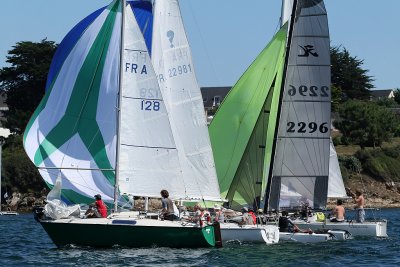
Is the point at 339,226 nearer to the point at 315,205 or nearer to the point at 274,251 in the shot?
the point at 315,205

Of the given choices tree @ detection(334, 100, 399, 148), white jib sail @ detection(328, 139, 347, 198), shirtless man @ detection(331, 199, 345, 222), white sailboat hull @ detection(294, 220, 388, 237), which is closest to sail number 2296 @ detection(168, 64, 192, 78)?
white sailboat hull @ detection(294, 220, 388, 237)

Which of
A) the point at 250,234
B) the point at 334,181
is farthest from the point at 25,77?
the point at 250,234

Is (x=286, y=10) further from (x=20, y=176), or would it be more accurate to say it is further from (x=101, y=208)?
(x=20, y=176)

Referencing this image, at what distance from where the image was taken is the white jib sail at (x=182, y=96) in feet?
123

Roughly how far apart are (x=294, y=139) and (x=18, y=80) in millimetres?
63085

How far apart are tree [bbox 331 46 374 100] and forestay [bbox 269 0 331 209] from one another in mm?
73737

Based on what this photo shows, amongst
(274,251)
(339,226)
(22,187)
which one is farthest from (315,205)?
(22,187)

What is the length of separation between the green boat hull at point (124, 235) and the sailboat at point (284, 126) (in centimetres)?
557

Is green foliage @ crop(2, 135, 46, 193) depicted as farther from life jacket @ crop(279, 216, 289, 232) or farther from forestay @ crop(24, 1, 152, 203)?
forestay @ crop(24, 1, 152, 203)

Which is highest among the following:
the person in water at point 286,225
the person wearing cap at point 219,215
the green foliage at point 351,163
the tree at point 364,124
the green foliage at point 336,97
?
the green foliage at point 336,97

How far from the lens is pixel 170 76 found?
124 feet

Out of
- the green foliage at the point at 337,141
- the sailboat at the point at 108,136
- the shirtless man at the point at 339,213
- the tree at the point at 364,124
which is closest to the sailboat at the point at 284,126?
the shirtless man at the point at 339,213

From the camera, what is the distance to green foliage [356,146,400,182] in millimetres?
87562

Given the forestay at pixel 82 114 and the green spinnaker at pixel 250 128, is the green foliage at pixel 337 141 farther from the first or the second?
the forestay at pixel 82 114
